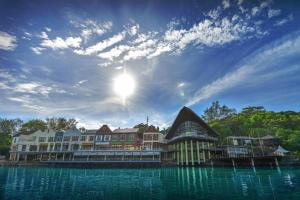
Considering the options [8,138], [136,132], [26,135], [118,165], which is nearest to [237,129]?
[136,132]

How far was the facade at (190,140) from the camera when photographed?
44.8 metres

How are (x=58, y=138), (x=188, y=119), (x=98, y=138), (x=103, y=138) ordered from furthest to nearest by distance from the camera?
→ (x=58, y=138) → (x=98, y=138) → (x=103, y=138) → (x=188, y=119)

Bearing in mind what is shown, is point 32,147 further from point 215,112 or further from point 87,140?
point 215,112

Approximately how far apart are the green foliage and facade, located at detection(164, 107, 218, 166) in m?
9.26

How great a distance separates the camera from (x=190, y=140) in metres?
45.7

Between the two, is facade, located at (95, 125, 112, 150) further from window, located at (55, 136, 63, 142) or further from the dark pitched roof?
the dark pitched roof

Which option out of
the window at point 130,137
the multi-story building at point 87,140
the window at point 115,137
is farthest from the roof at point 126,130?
the multi-story building at point 87,140

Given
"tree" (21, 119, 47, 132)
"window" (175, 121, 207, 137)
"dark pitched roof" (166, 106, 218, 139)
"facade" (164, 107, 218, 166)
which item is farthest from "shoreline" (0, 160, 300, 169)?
"tree" (21, 119, 47, 132)

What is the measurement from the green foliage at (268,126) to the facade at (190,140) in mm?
9257

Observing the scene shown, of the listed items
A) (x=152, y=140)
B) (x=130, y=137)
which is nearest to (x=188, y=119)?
(x=152, y=140)

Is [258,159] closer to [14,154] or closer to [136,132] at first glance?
[136,132]

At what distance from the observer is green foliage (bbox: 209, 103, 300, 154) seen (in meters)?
43.3

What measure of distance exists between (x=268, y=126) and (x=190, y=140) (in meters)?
21.9

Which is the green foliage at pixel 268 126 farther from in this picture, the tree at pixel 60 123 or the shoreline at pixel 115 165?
the tree at pixel 60 123
